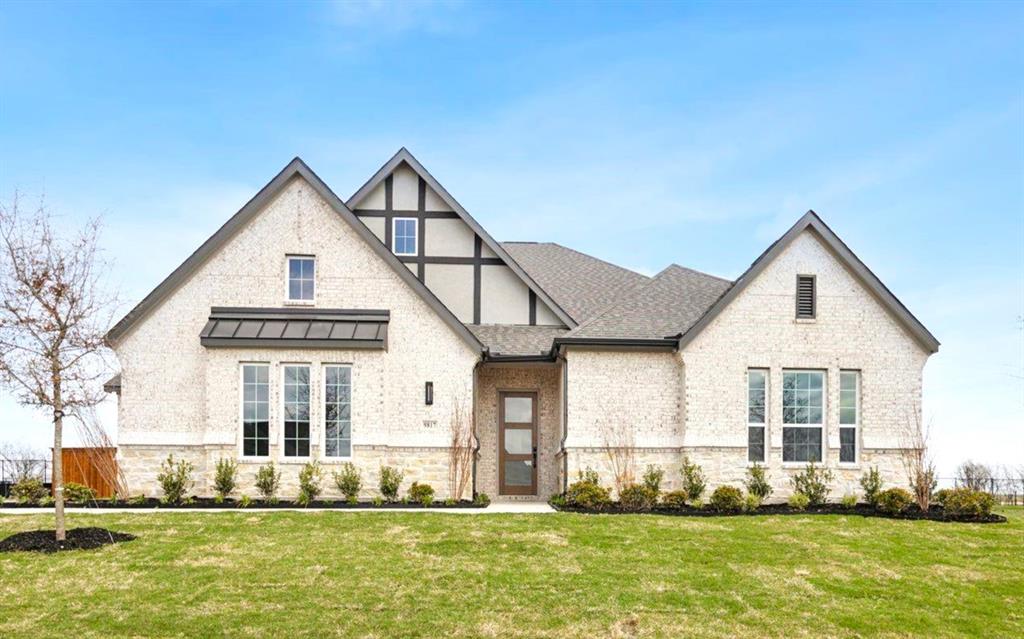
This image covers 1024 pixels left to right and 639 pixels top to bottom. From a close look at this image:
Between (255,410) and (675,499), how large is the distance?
8.96 metres

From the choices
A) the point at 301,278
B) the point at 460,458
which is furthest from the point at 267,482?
the point at 301,278

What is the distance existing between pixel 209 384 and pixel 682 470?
33.5 feet

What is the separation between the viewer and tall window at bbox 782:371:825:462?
20234 mm

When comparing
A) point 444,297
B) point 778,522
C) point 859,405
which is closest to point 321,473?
point 444,297

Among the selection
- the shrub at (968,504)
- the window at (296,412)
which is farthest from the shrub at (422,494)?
the shrub at (968,504)

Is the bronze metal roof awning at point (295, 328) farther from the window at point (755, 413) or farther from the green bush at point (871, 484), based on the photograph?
the green bush at point (871, 484)

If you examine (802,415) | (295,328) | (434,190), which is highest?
(434,190)

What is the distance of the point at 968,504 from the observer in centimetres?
1870

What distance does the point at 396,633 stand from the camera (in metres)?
10.7

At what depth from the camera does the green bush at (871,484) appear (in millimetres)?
19703

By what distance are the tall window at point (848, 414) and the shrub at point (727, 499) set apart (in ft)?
10.3

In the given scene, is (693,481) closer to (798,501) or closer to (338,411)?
(798,501)

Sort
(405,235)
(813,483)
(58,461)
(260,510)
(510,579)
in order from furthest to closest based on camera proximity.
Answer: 1. (405,235)
2. (813,483)
3. (260,510)
4. (58,461)
5. (510,579)

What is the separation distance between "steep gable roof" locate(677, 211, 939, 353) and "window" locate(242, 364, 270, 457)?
897cm
